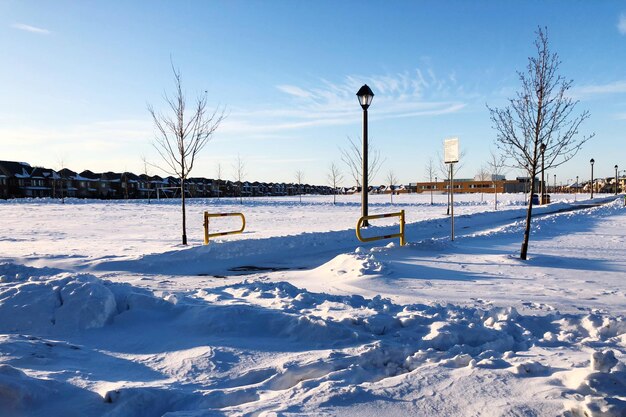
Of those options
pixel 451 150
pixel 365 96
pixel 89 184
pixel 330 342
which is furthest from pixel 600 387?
pixel 89 184

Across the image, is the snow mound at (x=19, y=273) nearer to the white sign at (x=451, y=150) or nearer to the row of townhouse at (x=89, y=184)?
the white sign at (x=451, y=150)

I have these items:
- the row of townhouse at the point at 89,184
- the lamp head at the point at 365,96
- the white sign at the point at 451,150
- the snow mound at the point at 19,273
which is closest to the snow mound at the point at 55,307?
the snow mound at the point at 19,273

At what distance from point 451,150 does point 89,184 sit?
94763 mm

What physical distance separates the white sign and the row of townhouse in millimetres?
51811

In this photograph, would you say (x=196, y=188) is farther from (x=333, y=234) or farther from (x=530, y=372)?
(x=530, y=372)

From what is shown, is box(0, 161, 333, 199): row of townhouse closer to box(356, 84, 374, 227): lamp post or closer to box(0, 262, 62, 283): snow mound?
box(356, 84, 374, 227): lamp post

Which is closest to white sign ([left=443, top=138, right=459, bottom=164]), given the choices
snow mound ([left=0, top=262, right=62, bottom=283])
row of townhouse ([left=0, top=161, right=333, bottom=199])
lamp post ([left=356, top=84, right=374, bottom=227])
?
lamp post ([left=356, top=84, right=374, bottom=227])

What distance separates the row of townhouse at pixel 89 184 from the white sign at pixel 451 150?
5181 cm

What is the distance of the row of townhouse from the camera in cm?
7379

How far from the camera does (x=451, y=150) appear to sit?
11.3 meters

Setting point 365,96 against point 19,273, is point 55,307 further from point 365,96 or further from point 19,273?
point 365,96

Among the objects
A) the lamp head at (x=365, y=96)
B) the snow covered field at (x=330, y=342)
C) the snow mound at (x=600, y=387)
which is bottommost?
the snow covered field at (x=330, y=342)

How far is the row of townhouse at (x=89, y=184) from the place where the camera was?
73.8m

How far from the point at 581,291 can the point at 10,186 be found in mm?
90477
